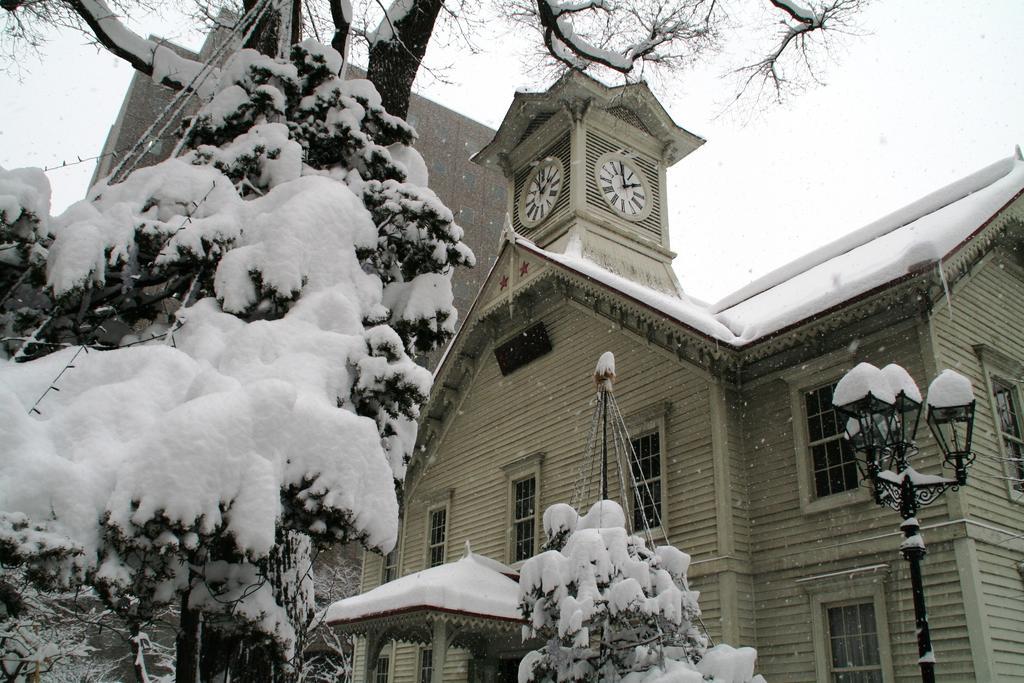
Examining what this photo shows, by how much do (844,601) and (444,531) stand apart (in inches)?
345

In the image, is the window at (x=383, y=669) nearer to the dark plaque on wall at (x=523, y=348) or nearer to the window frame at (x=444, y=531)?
the window frame at (x=444, y=531)

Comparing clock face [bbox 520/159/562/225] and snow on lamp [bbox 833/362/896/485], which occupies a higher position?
clock face [bbox 520/159/562/225]

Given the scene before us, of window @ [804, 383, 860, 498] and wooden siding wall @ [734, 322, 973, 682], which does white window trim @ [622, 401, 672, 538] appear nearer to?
wooden siding wall @ [734, 322, 973, 682]

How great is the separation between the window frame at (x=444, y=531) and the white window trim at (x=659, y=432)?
191 inches

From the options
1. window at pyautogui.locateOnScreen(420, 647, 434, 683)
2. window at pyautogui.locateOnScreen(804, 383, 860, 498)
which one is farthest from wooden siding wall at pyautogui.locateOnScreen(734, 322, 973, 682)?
window at pyautogui.locateOnScreen(420, 647, 434, 683)

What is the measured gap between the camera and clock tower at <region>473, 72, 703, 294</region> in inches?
669

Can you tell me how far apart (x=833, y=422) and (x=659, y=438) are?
8.65ft

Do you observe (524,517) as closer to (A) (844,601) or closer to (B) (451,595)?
(B) (451,595)

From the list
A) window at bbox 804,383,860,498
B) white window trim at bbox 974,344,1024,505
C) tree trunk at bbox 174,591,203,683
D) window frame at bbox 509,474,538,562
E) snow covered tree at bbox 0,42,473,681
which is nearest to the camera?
snow covered tree at bbox 0,42,473,681

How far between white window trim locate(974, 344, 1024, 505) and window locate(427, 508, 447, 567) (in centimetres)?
1026

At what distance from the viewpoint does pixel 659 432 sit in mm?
12008

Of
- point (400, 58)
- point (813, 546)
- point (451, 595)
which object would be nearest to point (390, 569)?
point (451, 595)

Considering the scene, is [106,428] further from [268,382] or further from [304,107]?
[304,107]

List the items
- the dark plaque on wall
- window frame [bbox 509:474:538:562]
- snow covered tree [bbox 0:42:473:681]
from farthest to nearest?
1. the dark plaque on wall
2. window frame [bbox 509:474:538:562]
3. snow covered tree [bbox 0:42:473:681]
